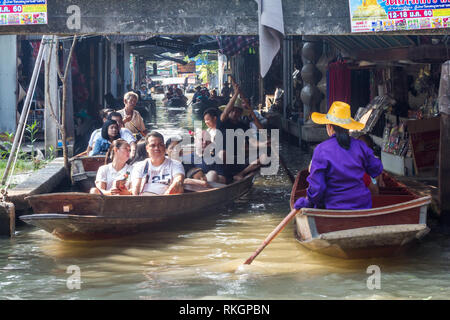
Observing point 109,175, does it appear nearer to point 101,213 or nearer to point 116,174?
point 116,174

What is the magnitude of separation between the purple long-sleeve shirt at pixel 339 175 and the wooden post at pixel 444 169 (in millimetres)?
2039

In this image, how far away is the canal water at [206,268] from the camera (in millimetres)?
5848

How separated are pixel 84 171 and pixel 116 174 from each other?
70.6 inches

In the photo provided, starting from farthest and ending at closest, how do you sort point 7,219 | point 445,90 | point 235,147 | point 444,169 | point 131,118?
point 131,118 → point 235,147 → point 444,169 → point 7,219 → point 445,90

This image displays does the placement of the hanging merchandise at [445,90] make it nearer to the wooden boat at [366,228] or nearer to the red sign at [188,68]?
the wooden boat at [366,228]

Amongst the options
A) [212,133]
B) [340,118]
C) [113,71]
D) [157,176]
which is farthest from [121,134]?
[113,71]

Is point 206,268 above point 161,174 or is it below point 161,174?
below

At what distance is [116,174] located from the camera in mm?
8289

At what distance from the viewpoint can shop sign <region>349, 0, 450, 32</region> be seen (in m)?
7.01

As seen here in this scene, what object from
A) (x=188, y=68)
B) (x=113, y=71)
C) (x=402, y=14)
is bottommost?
(x=402, y=14)

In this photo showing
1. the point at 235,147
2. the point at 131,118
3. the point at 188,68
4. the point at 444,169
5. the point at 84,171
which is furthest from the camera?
the point at 188,68

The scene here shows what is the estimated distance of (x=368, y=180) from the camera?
723 cm
